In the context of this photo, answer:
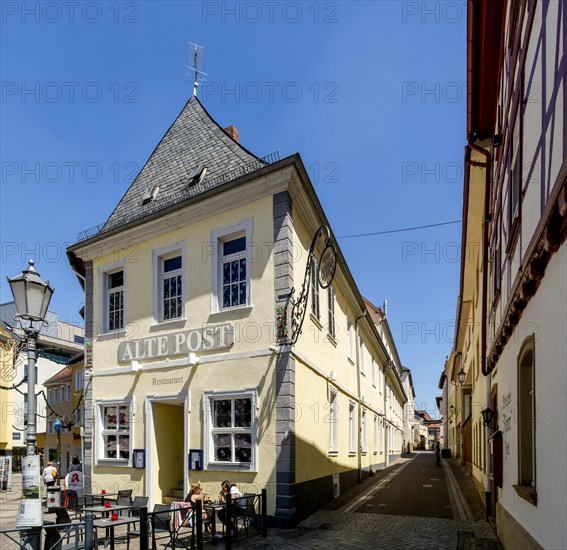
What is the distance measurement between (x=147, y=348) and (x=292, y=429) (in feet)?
15.0

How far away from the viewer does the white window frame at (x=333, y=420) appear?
16.4 metres

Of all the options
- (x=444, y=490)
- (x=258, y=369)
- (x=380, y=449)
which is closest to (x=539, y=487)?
(x=258, y=369)

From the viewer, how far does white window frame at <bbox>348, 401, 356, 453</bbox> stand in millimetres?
19875

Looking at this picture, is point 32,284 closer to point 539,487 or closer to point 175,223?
point 539,487

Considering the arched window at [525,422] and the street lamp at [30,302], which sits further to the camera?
the arched window at [525,422]

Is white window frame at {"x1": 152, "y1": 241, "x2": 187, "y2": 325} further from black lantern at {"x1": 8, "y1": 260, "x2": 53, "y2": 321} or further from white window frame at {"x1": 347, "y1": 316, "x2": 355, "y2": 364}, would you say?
white window frame at {"x1": 347, "y1": 316, "x2": 355, "y2": 364}

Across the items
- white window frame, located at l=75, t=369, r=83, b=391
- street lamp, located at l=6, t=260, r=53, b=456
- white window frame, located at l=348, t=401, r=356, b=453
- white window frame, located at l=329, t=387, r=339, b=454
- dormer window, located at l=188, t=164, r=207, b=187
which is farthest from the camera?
white window frame, located at l=75, t=369, r=83, b=391

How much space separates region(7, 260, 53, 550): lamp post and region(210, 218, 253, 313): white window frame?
240 inches

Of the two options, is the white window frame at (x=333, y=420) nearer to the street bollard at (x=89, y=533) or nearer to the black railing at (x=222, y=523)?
the black railing at (x=222, y=523)

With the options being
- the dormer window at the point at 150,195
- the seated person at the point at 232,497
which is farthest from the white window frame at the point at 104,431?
the dormer window at the point at 150,195

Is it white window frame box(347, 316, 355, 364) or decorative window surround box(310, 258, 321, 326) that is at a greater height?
decorative window surround box(310, 258, 321, 326)

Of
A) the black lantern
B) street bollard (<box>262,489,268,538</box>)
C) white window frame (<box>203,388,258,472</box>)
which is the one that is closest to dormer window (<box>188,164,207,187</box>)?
white window frame (<box>203,388,258,472</box>)

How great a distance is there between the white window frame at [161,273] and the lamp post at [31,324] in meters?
6.67

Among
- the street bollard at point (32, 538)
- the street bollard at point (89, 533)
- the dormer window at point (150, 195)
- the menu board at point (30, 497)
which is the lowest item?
the street bollard at point (89, 533)
